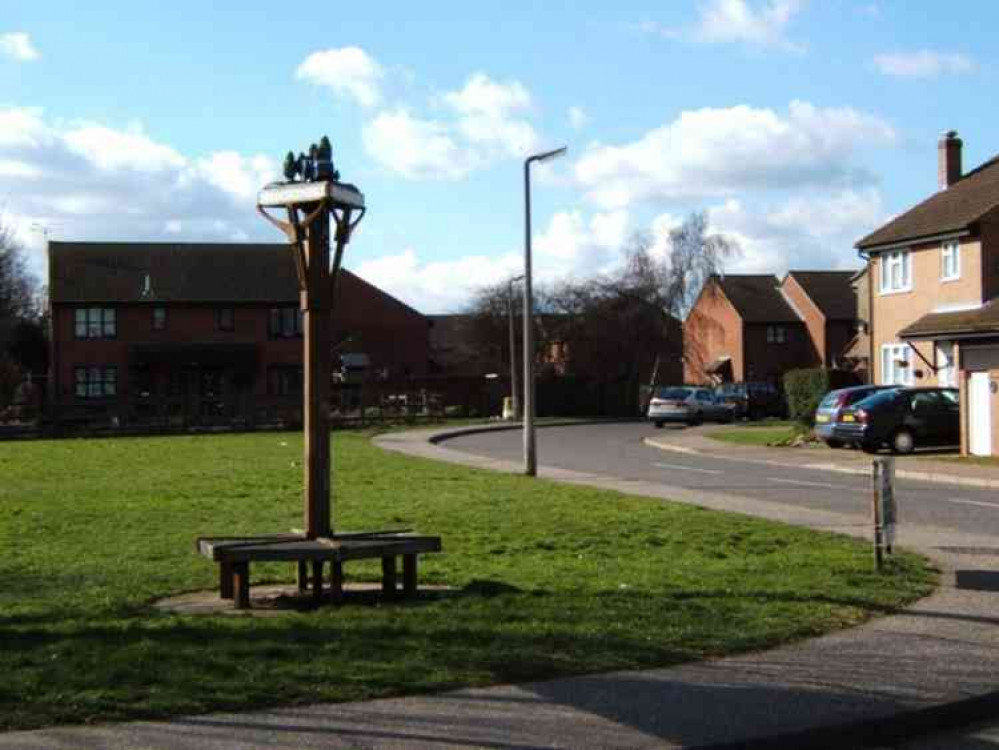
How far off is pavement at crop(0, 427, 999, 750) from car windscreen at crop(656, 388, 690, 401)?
44.4 meters

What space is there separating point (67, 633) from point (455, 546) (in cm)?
543

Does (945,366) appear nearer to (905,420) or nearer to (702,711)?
(905,420)

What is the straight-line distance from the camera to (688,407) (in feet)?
175

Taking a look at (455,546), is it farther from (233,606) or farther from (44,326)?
(44,326)

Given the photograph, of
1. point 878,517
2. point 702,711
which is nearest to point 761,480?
point 878,517

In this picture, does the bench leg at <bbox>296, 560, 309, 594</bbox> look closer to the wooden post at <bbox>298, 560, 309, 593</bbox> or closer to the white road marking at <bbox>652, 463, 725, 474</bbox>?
the wooden post at <bbox>298, 560, 309, 593</bbox>

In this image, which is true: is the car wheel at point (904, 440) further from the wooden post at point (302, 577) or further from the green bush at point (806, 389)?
→ the wooden post at point (302, 577)

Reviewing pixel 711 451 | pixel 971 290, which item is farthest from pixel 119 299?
pixel 971 290

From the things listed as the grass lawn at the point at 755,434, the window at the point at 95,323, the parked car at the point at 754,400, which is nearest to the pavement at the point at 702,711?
the grass lawn at the point at 755,434

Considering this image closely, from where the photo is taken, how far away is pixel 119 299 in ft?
218

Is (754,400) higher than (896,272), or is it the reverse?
(896,272)

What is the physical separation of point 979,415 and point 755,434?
43.7 feet

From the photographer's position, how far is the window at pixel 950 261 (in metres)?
36.4

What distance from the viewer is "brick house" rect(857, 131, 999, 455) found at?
97.7 ft
